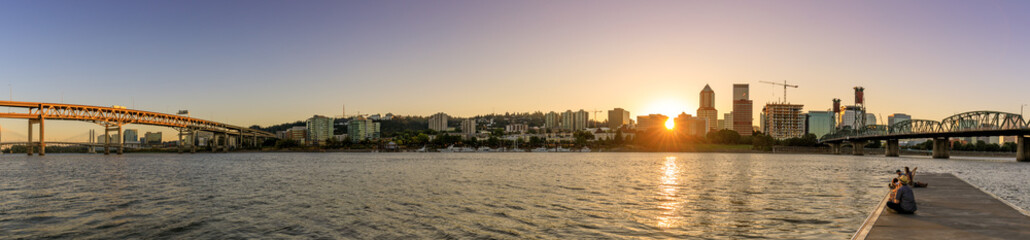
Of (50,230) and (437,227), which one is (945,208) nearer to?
(437,227)

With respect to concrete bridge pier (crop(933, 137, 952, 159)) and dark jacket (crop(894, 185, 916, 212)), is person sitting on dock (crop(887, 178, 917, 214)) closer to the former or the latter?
dark jacket (crop(894, 185, 916, 212))

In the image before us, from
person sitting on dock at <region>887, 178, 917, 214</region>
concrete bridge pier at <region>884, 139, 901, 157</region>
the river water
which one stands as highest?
person sitting on dock at <region>887, 178, 917, 214</region>

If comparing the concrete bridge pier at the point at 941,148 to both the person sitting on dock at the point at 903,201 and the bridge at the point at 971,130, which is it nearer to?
the bridge at the point at 971,130

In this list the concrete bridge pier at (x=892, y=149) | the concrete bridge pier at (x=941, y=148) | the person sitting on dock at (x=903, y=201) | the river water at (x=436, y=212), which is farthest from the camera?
the concrete bridge pier at (x=892, y=149)

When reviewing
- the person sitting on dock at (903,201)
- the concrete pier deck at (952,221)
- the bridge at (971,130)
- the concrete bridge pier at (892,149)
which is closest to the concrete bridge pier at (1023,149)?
the bridge at (971,130)

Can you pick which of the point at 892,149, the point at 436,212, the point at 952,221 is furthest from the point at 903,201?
the point at 892,149

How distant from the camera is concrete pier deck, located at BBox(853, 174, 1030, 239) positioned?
49.2ft

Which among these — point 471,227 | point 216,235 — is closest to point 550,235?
point 471,227

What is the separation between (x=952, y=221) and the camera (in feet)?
57.5

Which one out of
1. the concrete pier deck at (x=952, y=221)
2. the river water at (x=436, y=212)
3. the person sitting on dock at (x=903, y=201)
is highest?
the person sitting on dock at (x=903, y=201)

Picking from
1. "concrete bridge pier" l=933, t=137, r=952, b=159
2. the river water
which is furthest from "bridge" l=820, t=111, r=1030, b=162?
the river water

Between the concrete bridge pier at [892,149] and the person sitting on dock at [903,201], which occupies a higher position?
the person sitting on dock at [903,201]

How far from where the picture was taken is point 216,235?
19109 mm

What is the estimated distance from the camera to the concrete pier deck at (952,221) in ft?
49.2
